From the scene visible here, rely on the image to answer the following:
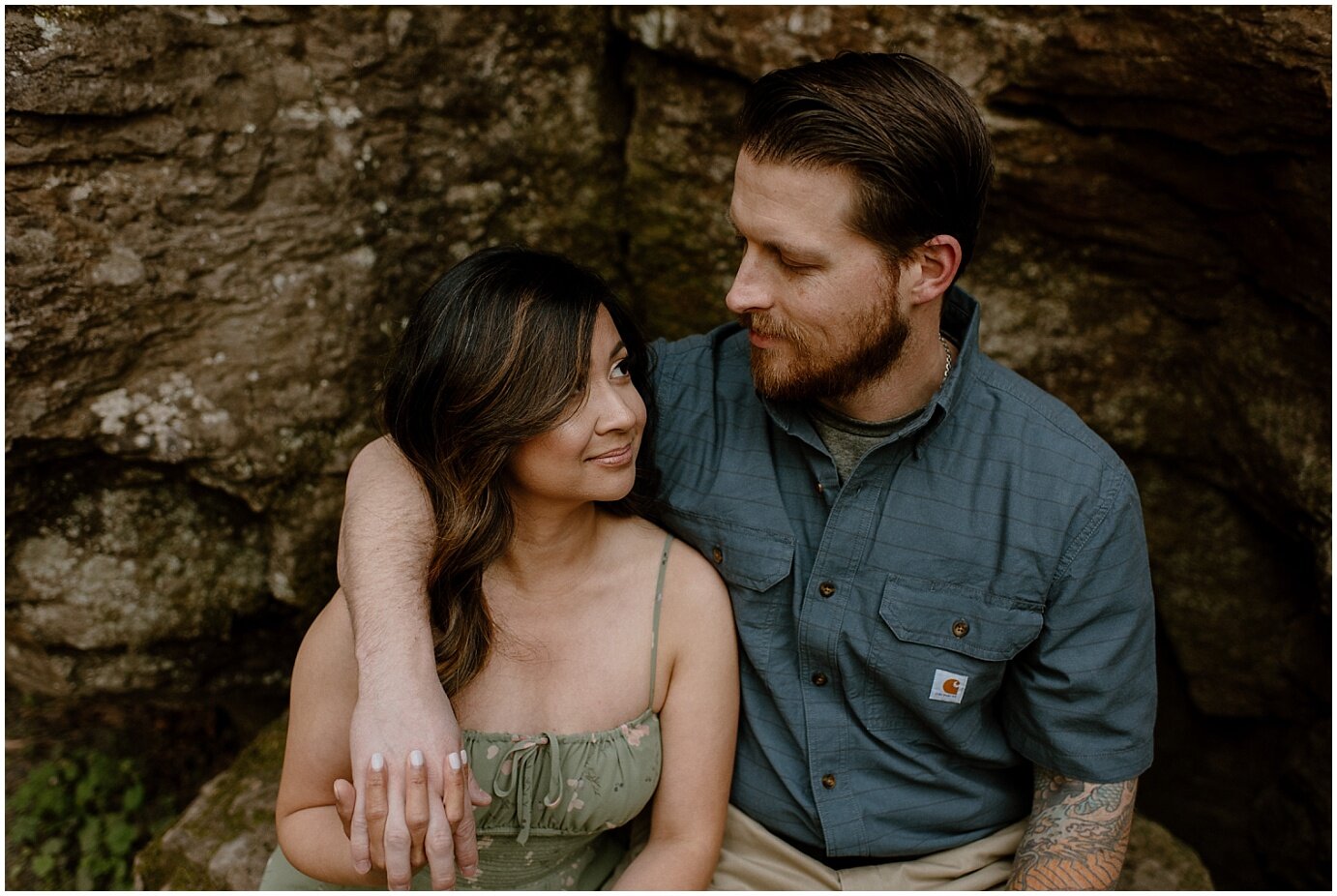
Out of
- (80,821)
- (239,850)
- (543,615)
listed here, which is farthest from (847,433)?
(80,821)

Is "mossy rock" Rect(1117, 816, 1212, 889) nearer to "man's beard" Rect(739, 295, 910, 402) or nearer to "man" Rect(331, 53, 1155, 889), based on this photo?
"man" Rect(331, 53, 1155, 889)

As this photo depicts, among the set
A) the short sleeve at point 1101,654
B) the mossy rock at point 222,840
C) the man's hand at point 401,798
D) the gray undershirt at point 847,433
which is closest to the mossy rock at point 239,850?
the mossy rock at point 222,840

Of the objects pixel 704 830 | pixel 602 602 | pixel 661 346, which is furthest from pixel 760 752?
pixel 661 346

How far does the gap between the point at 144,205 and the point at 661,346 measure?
1.38 metres

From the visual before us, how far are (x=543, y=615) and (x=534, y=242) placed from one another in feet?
4.68

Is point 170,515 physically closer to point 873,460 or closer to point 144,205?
point 144,205

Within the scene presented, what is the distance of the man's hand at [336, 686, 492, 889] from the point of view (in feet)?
6.21

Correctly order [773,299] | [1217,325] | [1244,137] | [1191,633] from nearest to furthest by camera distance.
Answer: [773,299] < [1244,137] < [1217,325] < [1191,633]

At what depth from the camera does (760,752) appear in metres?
2.59

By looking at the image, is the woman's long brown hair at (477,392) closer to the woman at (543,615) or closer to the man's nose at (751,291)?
the woman at (543,615)

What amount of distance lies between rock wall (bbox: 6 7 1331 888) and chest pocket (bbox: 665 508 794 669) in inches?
46.3

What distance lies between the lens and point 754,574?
2.49 metres

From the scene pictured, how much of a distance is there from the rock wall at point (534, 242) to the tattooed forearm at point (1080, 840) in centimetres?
116

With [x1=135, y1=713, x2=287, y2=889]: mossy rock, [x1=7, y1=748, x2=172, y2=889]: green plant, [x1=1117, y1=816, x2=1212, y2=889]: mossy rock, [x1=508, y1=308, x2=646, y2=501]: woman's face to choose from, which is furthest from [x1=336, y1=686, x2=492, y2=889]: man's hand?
[x1=7, y1=748, x2=172, y2=889]: green plant
